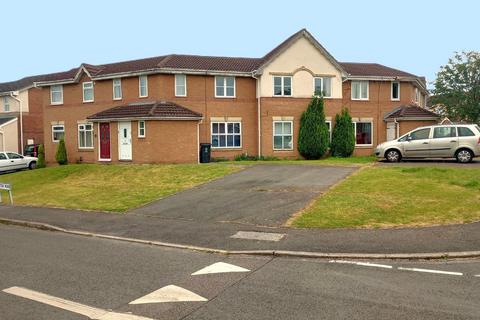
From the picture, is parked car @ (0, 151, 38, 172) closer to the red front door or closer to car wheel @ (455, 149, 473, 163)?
the red front door

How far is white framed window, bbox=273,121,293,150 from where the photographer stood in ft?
89.0

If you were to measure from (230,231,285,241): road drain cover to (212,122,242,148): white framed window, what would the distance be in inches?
674

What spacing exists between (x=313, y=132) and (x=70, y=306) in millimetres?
22198

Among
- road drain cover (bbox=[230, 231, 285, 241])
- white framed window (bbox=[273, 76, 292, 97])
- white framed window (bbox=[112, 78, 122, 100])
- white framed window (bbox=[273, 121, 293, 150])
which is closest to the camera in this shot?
road drain cover (bbox=[230, 231, 285, 241])

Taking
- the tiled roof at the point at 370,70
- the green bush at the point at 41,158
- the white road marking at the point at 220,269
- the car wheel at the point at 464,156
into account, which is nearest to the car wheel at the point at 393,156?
the car wheel at the point at 464,156

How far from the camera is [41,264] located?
25.2ft

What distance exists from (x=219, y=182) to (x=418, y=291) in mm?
11389

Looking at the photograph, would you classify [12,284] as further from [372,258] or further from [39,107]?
[39,107]

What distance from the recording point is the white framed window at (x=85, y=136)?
28.8 m

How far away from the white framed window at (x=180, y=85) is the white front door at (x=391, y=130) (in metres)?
14.2

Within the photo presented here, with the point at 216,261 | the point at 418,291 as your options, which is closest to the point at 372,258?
the point at 418,291

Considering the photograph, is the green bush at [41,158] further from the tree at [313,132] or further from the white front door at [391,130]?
the white front door at [391,130]

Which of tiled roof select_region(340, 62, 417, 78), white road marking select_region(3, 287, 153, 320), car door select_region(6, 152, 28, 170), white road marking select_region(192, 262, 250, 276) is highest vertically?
tiled roof select_region(340, 62, 417, 78)

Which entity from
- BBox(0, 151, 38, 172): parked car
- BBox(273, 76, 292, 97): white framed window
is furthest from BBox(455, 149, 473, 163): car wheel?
BBox(0, 151, 38, 172): parked car
